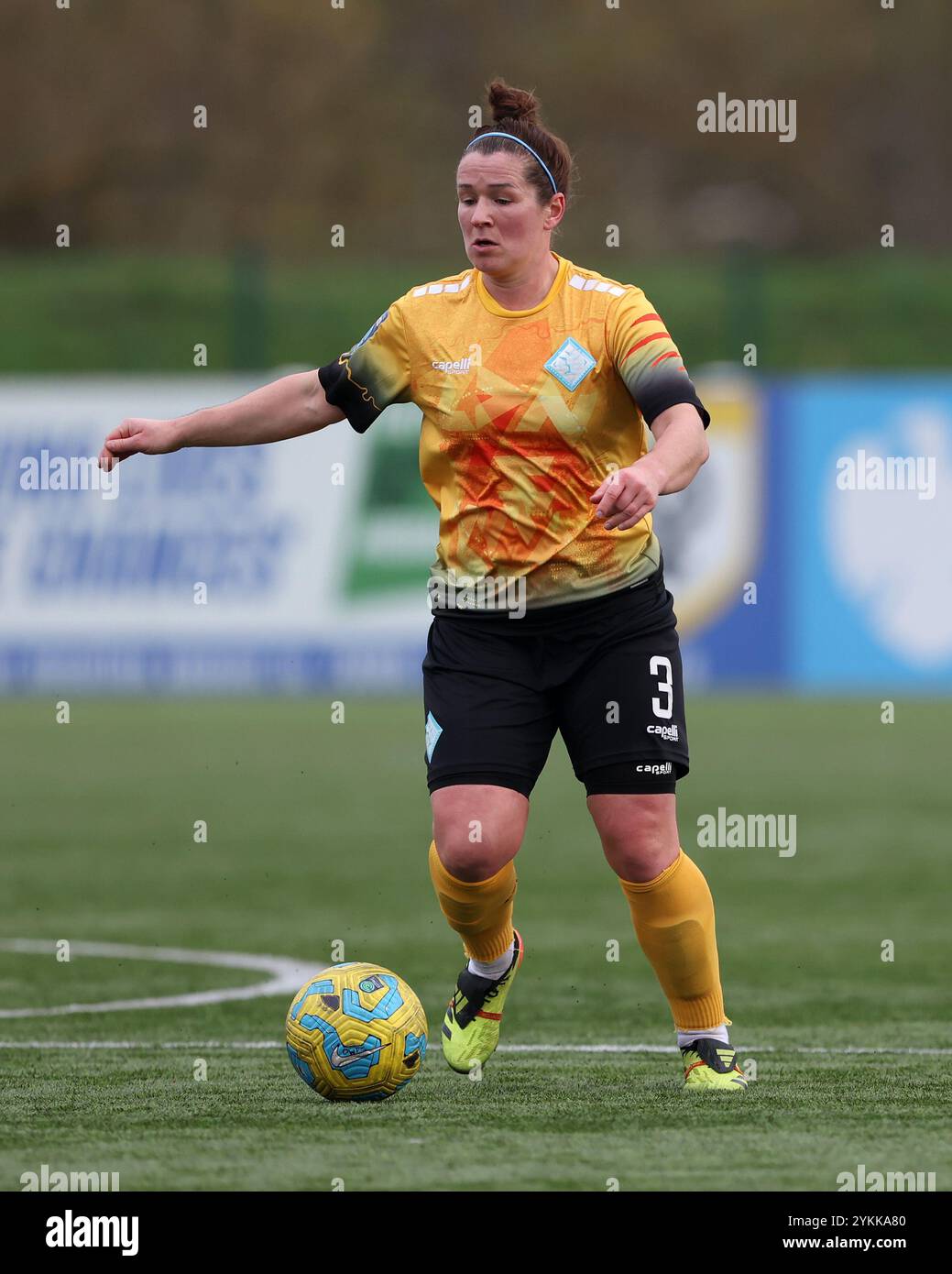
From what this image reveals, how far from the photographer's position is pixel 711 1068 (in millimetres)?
5648

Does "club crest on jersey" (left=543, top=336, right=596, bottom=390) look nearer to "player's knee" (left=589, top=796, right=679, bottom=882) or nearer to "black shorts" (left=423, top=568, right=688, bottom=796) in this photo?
"black shorts" (left=423, top=568, right=688, bottom=796)

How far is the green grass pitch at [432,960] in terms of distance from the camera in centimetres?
483

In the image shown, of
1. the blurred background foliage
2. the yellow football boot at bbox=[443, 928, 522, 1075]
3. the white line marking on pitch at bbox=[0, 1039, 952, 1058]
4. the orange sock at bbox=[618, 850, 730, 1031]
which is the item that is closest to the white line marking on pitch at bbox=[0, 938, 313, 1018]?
the white line marking on pitch at bbox=[0, 1039, 952, 1058]

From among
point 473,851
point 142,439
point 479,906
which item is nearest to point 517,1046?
point 479,906

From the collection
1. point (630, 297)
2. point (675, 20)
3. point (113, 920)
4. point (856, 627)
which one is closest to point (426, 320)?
point (630, 297)

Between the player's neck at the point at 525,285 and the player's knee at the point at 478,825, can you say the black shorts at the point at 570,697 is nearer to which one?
the player's knee at the point at 478,825

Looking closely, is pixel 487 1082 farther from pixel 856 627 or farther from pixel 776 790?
pixel 856 627

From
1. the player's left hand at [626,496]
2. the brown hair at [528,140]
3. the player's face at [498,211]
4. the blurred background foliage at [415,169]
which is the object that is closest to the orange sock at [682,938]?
the player's left hand at [626,496]

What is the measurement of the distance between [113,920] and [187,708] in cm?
891

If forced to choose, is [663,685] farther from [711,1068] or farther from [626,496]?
[711,1068]

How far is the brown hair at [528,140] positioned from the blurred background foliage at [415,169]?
15981 mm

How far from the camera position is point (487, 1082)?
574cm

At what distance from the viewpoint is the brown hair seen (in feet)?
18.4

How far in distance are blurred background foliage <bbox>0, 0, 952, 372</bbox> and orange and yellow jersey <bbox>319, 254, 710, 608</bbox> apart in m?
16.0
